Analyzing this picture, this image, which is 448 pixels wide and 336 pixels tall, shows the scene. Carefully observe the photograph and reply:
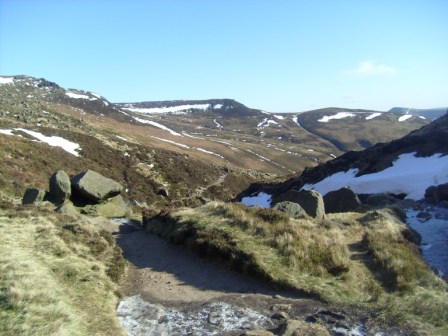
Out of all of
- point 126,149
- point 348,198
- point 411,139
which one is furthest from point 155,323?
point 126,149

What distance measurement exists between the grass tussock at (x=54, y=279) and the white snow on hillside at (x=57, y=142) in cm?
3848

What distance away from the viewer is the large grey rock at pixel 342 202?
2941 centimetres

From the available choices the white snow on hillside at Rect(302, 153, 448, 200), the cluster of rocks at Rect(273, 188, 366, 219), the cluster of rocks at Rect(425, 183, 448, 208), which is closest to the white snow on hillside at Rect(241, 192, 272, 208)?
the white snow on hillside at Rect(302, 153, 448, 200)

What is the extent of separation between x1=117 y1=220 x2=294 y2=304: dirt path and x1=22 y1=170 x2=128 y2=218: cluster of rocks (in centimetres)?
1064

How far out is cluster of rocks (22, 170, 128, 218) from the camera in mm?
29000

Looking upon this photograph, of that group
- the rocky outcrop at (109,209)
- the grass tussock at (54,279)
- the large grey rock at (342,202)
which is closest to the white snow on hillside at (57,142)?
the rocky outcrop at (109,209)

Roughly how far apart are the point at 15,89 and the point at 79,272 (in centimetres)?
16963

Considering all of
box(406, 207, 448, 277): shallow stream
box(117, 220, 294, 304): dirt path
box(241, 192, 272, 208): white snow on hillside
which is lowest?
box(241, 192, 272, 208): white snow on hillside

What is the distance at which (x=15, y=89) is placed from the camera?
159250mm

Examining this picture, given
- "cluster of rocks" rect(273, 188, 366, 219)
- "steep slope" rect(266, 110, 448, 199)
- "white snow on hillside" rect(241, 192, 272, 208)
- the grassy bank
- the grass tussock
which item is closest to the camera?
the grass tussock

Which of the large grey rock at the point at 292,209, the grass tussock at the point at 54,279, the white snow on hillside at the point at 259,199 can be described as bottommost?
the white snow on hillside at the point at 259,199

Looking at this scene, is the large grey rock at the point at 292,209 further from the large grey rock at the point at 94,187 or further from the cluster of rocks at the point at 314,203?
the large grey rock at the point at 94,187

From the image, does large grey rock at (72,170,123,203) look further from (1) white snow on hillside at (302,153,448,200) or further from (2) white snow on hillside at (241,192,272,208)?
(1) white snow on hillside at (302,153,448,200)

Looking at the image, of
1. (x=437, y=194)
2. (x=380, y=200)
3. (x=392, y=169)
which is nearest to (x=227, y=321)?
(x=380, y=200)
